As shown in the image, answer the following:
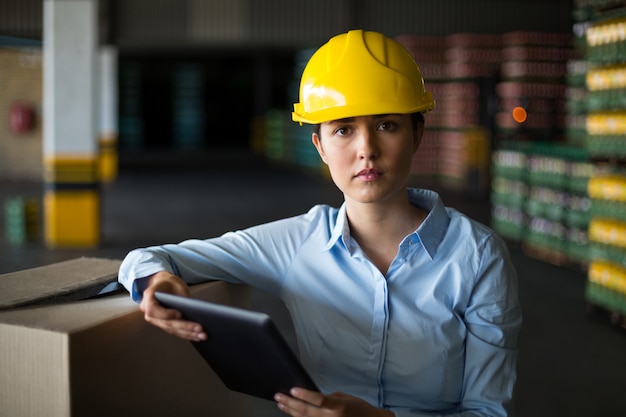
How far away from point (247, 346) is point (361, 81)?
72 centimetres

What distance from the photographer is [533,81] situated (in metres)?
15.5

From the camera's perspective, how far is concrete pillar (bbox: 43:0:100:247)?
9.69 metres

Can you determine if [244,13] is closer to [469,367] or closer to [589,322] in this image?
[589,322]

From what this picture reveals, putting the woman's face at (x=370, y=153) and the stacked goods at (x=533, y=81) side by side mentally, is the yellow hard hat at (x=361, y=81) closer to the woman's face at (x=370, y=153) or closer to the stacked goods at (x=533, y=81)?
the woman's face at (x=370, y=153)

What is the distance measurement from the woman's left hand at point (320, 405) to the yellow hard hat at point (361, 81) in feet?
2.24

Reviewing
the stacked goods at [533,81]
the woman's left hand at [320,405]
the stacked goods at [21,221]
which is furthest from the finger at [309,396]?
the stacked goods at [533,81]

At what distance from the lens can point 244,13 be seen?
1530cm

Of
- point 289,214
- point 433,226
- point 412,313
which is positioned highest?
point 433,226

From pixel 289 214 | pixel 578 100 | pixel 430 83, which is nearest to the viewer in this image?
pixel 578 100

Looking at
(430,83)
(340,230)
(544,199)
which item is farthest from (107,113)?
(340,230)

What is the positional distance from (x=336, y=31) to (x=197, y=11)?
2625mm

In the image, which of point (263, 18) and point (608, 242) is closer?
point (608, 242)

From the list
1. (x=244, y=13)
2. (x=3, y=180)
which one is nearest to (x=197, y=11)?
(x=244, y=13)

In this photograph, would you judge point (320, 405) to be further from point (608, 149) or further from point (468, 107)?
point (468, 107)
